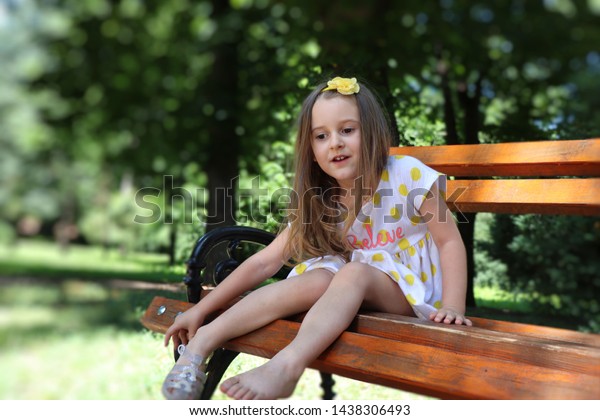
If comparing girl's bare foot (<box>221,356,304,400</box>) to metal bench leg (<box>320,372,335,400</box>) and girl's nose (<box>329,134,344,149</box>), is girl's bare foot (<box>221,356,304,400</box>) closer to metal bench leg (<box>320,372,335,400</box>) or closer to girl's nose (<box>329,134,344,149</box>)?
girl's nose (<box>329,134,344,149</box>)

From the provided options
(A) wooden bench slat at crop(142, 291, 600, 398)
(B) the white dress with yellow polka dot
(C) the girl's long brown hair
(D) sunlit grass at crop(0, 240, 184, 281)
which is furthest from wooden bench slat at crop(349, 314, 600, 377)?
(D) sunlit grass at crop(0, 240, 184, 281)

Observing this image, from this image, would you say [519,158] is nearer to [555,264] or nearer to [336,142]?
[336,142]

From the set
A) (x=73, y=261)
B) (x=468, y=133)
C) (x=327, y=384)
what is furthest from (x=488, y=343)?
(x=73, y=261)

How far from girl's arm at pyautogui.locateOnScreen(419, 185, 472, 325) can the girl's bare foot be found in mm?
462

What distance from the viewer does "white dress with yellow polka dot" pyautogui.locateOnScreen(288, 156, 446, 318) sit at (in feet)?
6.96

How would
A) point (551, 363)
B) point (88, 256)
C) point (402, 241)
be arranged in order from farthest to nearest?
point (88, 256), point (402, 241), point (551, 363)

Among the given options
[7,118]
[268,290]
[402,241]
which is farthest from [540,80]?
[7,118]

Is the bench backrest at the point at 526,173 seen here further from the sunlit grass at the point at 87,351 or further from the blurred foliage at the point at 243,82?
the sunlit grass at the point at 87,351

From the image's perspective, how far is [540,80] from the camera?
394 centimetres

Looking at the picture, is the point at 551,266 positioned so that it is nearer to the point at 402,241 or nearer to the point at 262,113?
the point at 402,241

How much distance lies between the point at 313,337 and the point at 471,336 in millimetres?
378

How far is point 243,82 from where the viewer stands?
4.37 meters

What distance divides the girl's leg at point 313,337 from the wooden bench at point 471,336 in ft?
0.16

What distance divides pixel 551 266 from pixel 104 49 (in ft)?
16.7
